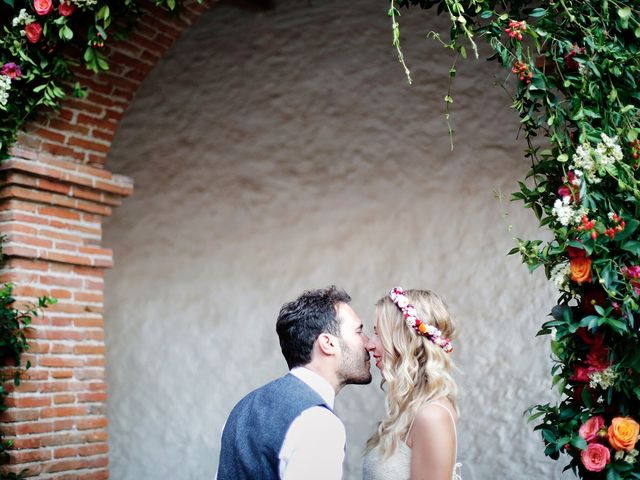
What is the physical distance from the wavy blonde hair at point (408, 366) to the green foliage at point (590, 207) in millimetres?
489

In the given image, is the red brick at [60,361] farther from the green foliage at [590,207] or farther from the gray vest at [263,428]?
the green foliage at [590,207]

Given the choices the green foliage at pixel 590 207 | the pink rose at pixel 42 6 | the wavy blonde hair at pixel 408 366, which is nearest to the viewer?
the green foliage at pixel 590 207

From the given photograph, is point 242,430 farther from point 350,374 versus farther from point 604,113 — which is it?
point 604,113

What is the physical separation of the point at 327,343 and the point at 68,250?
265 cm

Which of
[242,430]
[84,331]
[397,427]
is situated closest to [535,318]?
[397,427]

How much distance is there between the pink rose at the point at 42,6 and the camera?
480 cm

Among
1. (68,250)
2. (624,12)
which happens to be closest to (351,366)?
(624,12)

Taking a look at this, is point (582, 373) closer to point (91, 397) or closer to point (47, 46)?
point (91, 397)

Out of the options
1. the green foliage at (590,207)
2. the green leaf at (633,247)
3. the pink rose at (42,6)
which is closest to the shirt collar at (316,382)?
the green foliage at (590,207)

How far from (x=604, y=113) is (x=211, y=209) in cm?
452

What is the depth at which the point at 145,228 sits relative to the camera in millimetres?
7613

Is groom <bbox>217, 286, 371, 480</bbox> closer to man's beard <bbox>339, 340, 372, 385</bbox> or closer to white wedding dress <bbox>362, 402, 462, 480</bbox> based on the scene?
man's beard <bbox>339, 340, 372, 385</bbox>

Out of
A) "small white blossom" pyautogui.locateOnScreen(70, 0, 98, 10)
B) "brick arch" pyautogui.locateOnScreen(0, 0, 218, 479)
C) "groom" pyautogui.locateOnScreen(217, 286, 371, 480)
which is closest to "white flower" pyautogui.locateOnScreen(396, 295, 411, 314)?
"groom" pyautogui.locateOnScreen(217, 286, 371, 480)

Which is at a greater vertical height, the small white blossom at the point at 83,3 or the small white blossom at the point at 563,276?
the small white blossom at the point at 83,3
